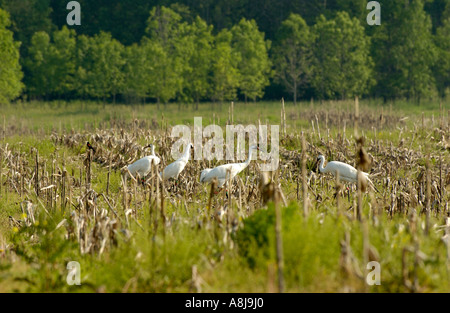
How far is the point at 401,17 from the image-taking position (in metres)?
45.4

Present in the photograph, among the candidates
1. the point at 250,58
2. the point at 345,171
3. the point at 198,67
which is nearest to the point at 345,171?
the point at 345,171

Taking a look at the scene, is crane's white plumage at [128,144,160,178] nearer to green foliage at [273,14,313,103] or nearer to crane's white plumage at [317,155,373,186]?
crane's white plumage at [317,155,373,186]

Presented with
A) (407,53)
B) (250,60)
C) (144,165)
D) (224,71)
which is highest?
(407,53)

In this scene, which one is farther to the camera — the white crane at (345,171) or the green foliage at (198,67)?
the green foliage at (198,67)

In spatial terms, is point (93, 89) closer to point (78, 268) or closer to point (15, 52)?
point (15, 52)

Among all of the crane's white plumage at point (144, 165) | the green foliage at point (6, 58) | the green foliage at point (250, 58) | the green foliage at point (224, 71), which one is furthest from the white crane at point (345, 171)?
the green foliage at point (250, 58)

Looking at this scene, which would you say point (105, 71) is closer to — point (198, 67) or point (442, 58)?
point (198, 67)

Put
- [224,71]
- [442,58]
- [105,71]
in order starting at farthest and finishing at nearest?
[442,58] → [105,71] → [224,71]

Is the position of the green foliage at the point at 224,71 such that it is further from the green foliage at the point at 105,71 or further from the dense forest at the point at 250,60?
the green foliage at the point at 105,71

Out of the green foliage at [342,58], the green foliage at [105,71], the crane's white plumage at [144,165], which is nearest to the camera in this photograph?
the crane's white plumage at [144,165]

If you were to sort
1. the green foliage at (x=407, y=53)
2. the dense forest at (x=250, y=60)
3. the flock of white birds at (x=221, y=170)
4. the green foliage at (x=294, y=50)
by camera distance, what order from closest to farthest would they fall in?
the flock of white birds at (x=221, y=170)
the dense forest at (x=250, y=60)
the green foliage at (x=407, y=53)
the green foliage at (x=294, y=50)

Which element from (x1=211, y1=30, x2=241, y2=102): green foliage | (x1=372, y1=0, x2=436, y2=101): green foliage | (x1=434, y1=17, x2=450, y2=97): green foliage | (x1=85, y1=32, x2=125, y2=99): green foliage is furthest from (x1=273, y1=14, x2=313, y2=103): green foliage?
(x1=85, y1=32, x2=125, y2=99): green foliage

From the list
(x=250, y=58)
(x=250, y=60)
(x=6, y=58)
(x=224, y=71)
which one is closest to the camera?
(x=6, y=58)
